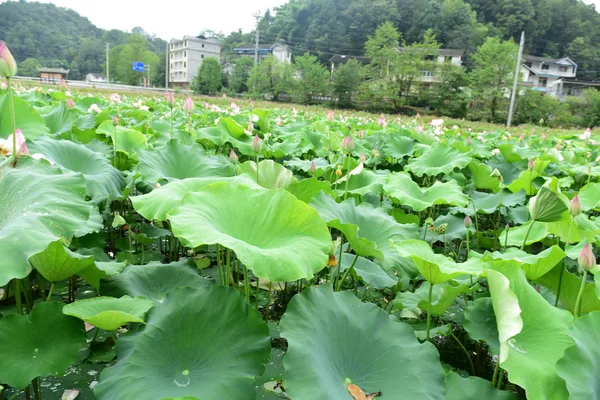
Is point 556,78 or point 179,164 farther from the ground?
point 556,78

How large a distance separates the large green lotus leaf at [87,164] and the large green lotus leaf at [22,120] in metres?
0.13

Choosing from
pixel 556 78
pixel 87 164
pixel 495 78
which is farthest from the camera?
pixel 556 78

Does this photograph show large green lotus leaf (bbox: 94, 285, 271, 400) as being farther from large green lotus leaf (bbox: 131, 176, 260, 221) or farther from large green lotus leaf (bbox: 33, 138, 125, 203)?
large green lotus leaf (bbox: 33, 138, 125, 203)

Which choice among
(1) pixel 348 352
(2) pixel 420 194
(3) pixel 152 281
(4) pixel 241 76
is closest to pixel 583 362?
(1) pixel 348 352

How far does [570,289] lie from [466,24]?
57533 millimetres

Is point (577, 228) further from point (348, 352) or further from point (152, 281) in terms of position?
point (152, 281)

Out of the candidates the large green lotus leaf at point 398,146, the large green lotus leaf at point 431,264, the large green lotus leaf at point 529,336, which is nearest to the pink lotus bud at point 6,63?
the large green lotus leaf at point 431,264

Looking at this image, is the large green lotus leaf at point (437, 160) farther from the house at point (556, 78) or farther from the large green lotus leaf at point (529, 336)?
the house at point (556, 78)

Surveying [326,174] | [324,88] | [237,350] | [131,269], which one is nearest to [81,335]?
[131,269]

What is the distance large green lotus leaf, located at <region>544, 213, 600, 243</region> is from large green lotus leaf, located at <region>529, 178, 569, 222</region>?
0.13m

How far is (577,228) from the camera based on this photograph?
1.51 meters

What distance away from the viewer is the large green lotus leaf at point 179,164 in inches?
67.7

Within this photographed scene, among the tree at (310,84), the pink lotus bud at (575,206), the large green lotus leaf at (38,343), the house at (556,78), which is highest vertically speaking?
the house at (556,78)

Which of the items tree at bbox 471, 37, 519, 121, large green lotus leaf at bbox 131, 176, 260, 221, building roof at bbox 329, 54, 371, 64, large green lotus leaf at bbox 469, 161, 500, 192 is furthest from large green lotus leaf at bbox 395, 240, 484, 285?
building roof at bbox 329, 54, 371, 64
